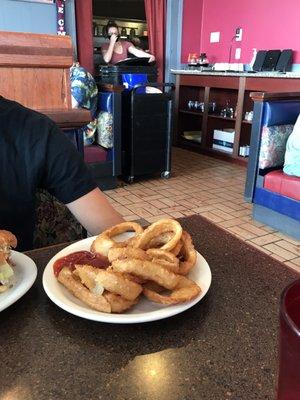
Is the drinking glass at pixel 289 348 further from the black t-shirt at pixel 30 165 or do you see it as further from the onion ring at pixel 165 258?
the black t-shirt at pixel 30 165

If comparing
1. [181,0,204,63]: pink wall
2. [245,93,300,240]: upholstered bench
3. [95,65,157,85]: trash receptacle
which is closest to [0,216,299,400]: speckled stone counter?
[245,93,300,240]: upholstered bench

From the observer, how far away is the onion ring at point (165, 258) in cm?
54

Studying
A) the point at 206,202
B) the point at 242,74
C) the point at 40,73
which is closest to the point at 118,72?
the point at 242,74

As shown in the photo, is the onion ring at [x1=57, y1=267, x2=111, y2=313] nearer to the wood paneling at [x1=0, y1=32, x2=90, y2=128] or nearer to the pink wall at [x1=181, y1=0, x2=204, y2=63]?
the wood paneling at [x1=0, y1=32, x2=90, y2=128]

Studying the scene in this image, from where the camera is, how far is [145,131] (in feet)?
11.7

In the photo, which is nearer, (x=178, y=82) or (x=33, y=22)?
(x=33, y=22)

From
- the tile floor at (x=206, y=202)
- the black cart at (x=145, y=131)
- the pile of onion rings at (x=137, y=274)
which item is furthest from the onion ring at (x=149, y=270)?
the black cart at (x=145, y=131)

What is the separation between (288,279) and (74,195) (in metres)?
0.55

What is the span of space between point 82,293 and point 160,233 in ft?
0.53

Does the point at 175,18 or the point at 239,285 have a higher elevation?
the point at 175,18

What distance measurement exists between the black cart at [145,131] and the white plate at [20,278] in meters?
2.93

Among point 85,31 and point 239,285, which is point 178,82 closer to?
point 85,31

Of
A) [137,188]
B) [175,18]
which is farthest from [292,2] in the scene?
[137,188]

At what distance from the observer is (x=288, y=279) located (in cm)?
63
